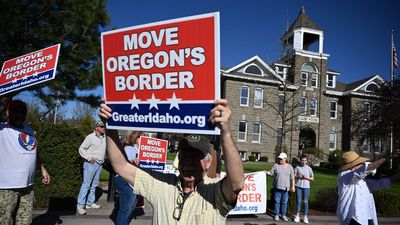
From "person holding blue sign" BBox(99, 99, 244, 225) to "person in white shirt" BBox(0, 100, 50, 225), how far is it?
7.63 feet

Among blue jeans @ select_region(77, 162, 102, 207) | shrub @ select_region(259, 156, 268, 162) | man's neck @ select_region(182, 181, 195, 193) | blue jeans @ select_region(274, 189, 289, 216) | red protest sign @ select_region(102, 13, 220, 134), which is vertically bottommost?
shrub @ select_region(259, 156, 268, 162)

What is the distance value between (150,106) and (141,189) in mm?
586

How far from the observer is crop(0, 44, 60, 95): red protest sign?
568 centimetres

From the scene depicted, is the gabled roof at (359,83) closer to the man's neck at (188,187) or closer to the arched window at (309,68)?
the arched window at (309,68)

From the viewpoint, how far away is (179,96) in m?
2.52

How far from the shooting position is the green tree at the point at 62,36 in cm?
1093

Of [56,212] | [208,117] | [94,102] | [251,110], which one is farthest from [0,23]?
[251,110]

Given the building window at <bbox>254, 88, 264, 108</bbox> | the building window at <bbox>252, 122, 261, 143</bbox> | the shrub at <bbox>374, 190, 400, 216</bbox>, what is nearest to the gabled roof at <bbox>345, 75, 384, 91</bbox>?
the building window at <bbox>254, 88, 264, 108</bbox>

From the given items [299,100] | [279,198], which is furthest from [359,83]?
[279,198]

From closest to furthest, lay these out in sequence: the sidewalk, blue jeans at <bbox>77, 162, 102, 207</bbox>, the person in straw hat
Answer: the person in straw hat
the sidewalk
blue jeans at <bbox>77, 162, 102, 207</bbox>

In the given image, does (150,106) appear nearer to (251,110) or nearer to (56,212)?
(56,212)

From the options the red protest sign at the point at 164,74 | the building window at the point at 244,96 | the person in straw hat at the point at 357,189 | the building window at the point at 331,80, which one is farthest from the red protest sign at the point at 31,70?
the building window at the point at 331,80

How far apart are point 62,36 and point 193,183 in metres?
10.8

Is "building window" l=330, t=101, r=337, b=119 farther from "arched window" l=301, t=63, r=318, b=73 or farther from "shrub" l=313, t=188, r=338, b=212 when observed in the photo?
"shrub" l=313, t=188, r=338, b=212
